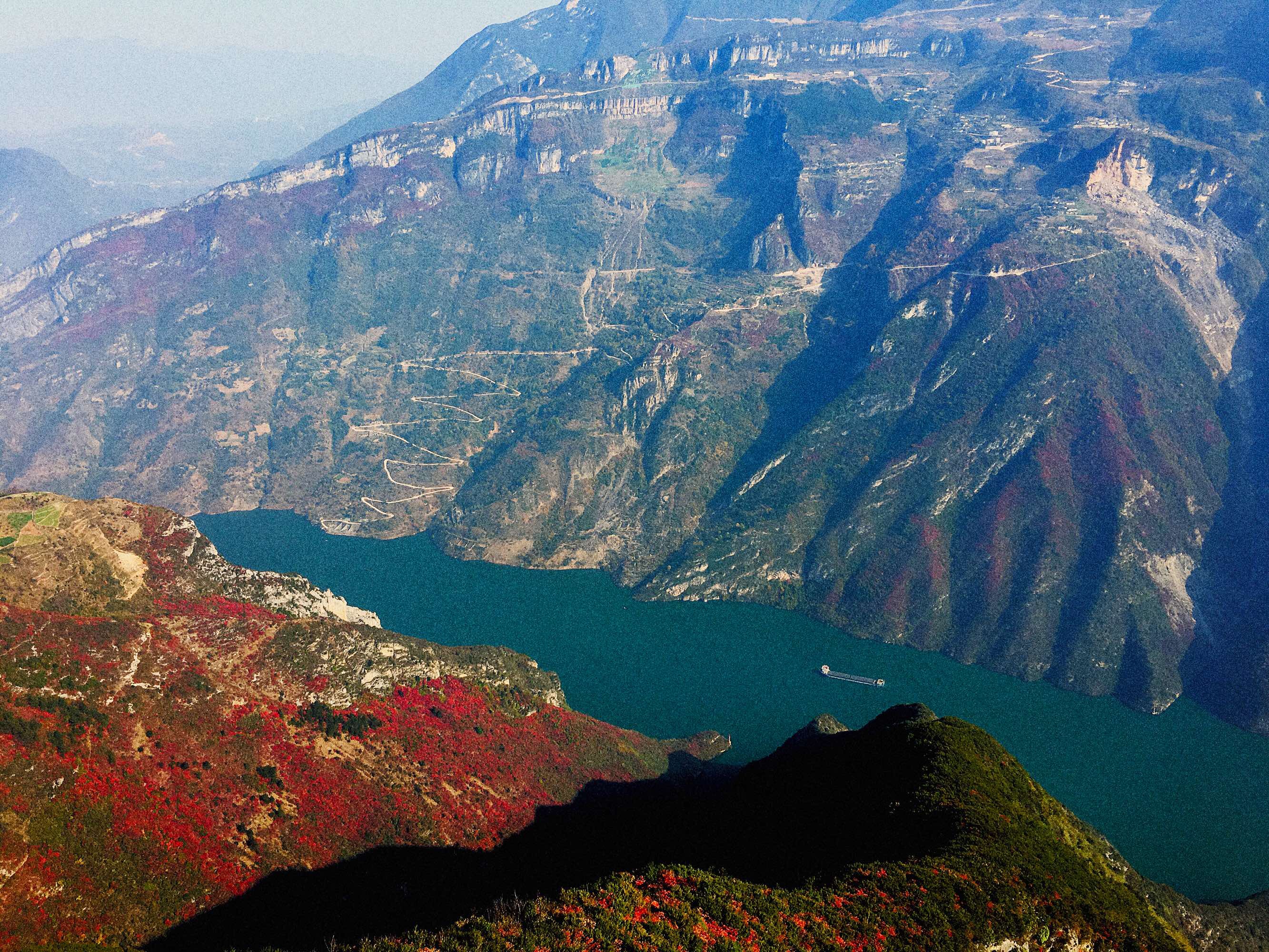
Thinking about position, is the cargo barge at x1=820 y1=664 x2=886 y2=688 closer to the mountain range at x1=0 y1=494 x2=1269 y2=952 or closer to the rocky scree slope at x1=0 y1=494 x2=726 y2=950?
the mountain range at x1=0 y1=494 x2=1269 y2=952

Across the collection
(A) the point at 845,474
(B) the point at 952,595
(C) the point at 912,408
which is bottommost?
(B) the point at 952,595

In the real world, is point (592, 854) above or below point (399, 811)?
below

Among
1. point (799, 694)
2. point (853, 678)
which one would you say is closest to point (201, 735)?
point (799, 694)

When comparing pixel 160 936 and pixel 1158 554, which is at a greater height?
pixel 160 936

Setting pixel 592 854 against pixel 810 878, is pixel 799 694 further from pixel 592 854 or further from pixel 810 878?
pixel 810 878

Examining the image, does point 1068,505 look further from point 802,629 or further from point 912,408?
point 802,629

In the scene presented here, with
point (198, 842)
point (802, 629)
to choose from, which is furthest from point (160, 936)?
point (802, 629)

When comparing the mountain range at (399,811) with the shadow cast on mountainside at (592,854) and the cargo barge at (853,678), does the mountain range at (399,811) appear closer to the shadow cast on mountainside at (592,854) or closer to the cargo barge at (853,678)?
the shadow cast on mountainside at (592,854)
